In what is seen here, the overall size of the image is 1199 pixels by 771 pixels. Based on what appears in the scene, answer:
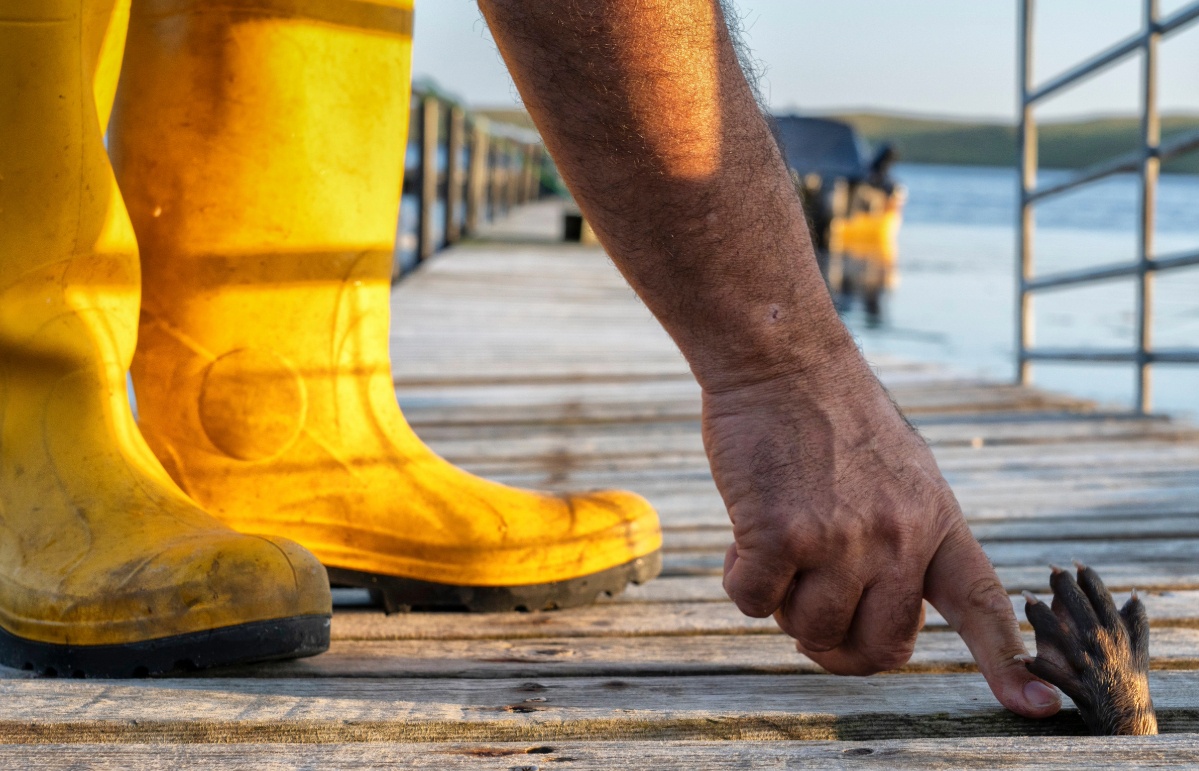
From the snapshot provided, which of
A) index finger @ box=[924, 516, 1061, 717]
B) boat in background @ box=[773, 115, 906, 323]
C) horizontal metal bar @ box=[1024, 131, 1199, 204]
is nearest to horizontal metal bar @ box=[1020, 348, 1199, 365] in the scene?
horizontal metal bar @ box=[1024, 131, 1199, 204]

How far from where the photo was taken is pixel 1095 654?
0.82 metres

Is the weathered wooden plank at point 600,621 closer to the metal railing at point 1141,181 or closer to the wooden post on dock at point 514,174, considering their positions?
the metal railing at point 1141,181

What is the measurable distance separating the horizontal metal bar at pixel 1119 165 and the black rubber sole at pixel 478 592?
1.89 metres

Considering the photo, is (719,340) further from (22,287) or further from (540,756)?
(22,287)

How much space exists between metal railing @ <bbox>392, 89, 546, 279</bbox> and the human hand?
1.83 m

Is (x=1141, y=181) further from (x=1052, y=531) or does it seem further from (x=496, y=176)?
(x=496, y=176)

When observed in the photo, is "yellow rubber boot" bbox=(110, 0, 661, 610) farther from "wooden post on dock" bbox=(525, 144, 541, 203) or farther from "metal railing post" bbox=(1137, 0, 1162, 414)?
"wooden post on dock" bbox=(525, 144, 541, 203)

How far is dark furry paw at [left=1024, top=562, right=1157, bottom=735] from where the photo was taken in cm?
80

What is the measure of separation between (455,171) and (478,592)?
7419mm

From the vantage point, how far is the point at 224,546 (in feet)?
3.10

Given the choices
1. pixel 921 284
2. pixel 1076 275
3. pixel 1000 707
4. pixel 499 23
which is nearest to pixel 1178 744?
pixel 1000 707

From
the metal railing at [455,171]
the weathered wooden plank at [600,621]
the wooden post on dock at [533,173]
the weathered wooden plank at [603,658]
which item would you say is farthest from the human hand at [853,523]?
the wooden post on dock at [533,173]

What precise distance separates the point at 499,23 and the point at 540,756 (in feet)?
1.57

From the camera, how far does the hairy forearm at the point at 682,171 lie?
77 cm
